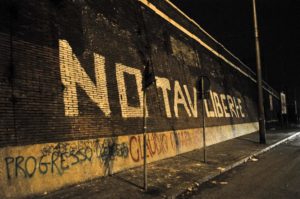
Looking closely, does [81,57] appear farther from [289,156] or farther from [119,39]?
[289,156]

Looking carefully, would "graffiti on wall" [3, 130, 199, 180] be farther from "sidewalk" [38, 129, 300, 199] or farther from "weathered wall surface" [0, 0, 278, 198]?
"sidewalk" [38, 129, 300, 199]

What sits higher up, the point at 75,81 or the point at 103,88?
the point at 75,81

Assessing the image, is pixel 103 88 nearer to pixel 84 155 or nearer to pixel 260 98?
pixel 84 155

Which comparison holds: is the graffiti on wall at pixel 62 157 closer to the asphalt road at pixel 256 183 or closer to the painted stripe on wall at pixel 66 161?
the painted stripe on wall at pixel 66 161

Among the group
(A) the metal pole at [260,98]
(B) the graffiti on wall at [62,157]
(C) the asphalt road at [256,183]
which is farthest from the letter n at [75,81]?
(A) the metal pole at [260,98]

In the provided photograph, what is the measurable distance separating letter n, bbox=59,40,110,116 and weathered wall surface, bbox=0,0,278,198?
0.03m

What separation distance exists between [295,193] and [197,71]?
1451 cm

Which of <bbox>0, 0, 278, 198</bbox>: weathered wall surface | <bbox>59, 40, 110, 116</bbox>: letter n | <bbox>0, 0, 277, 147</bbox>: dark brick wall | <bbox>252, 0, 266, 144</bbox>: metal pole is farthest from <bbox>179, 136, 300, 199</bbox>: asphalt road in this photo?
<bbox>252, 0, 266, 144</bbox>: metal pole

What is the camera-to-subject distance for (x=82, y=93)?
10461 mm

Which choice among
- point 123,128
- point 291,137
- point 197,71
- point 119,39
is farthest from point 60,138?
point 291,137

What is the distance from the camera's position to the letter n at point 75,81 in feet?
32.4

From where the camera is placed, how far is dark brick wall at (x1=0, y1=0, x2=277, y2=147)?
8.36 meters

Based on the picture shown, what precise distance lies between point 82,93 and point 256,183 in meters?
5.35

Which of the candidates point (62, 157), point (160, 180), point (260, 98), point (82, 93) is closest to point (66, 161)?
point (62, 157)
